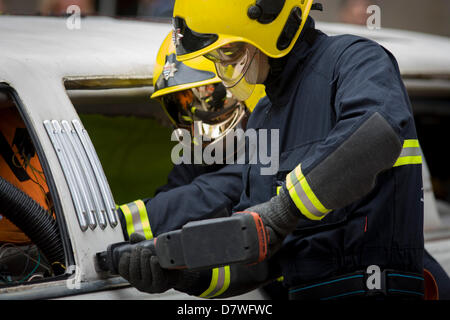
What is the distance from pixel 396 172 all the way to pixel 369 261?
25 cm

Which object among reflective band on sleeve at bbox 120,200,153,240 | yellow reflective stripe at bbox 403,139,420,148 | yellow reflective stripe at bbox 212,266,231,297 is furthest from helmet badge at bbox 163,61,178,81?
yellow reflective stripe at bbox 403,139,420,148

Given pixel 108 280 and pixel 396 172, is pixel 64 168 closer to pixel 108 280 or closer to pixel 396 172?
pixel 108 280

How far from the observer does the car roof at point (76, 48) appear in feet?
7.39

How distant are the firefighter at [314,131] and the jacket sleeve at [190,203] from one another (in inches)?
29.6

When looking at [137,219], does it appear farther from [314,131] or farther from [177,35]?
[314,131]

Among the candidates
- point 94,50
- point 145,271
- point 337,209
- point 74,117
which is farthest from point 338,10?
point 145,271

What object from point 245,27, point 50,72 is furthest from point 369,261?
point 50,72

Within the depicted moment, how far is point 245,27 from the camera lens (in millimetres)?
1857

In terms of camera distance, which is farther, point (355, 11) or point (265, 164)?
point (355, 11)

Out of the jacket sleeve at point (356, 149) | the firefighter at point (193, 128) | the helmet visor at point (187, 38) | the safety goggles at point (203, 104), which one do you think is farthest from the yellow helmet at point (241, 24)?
the safety goggles at point (203, 104)

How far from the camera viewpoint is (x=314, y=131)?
1.82 metres

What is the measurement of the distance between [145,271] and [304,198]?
0.50m

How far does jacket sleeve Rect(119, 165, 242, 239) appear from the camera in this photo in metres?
2.65

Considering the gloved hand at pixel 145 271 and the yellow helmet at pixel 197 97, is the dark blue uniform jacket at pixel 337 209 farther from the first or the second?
the yellow helmet at pixel 197 97
